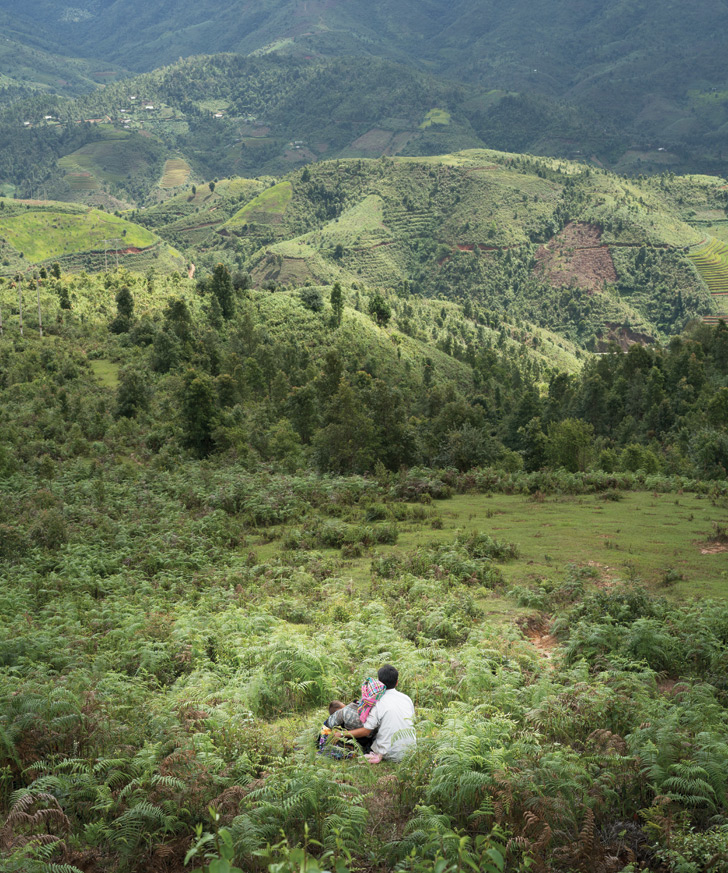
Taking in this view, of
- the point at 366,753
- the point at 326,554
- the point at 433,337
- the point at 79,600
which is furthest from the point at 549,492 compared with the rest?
the point at 433,337

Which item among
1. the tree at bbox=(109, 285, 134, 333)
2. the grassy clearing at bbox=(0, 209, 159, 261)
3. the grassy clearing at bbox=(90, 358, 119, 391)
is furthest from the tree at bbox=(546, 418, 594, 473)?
the grassy clearing at bbox=(0, 209, 159, 261)

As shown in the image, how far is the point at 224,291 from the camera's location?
227 ft

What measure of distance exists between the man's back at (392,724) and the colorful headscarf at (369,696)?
0.35 ft

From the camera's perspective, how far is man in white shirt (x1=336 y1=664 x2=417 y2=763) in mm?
9391

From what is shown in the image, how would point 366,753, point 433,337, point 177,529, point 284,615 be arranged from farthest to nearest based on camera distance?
point 433,337 < point 177,529 < point 284,615 < point 366,753

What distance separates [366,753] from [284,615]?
6624mm

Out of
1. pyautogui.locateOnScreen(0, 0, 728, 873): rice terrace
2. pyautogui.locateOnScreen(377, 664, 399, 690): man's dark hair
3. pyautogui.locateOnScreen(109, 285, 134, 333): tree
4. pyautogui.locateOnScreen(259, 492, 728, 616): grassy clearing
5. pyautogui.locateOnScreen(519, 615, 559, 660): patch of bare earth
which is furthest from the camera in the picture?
pyautogui.locateOnScreen(109, 285, 134, 333): tree

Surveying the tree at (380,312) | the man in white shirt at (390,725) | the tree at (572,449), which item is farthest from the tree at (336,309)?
the man in white shirt at (390,725)

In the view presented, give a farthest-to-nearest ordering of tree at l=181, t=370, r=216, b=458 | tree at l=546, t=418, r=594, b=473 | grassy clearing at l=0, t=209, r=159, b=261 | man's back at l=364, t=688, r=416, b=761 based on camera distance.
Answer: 1. grassy clearing at l=0, t=209, r=159, b=261
2. tree at l=546, t=418, r=594, b=473
3. tree at l=181, t=370, r=216, b=458
4. man's back at l=364, t=688, r=416, b=761

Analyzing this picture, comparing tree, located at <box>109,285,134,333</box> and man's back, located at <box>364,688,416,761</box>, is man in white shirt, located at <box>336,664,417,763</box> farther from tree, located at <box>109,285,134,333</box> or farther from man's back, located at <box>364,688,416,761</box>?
tree, located at <box>109,285,134,333</box>

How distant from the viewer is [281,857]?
6859 millimetres

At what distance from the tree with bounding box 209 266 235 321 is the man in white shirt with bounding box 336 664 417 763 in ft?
203

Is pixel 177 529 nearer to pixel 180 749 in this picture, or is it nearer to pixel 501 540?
pixel 501 540

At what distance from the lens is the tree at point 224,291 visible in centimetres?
6856
